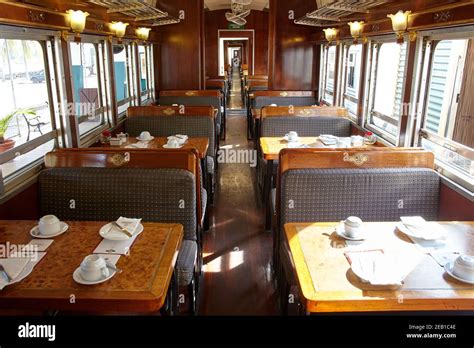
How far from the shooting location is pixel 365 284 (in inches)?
64.6

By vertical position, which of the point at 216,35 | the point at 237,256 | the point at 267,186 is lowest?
the point at 237,256

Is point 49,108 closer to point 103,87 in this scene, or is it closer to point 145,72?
point 103,87

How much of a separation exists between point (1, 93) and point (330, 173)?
9.14 ft

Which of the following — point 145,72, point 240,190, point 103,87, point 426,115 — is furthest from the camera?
point 145,72

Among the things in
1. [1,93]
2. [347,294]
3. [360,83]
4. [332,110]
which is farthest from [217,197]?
[347,294]

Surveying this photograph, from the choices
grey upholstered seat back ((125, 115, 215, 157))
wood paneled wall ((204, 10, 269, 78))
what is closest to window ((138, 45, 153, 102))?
grey upholstered seat back ((125, 115, 215, 157))

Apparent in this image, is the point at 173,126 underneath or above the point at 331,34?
underneath

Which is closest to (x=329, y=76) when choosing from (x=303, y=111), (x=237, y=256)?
(x=303, y=111)

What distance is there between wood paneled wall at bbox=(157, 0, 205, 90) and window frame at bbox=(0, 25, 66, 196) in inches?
182

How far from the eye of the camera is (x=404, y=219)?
2.21 meters

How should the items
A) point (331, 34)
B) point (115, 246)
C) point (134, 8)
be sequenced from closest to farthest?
point (115, 246)
point (134, 8)
point (331, 34)

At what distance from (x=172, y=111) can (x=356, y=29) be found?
2.50 metres

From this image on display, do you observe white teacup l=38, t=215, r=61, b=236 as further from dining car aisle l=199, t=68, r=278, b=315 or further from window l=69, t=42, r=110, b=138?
window l=69, t=42, r=110, b=138

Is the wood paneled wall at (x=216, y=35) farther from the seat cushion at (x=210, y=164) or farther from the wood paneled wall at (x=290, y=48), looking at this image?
the seat cushion at (x=210, y=164)
